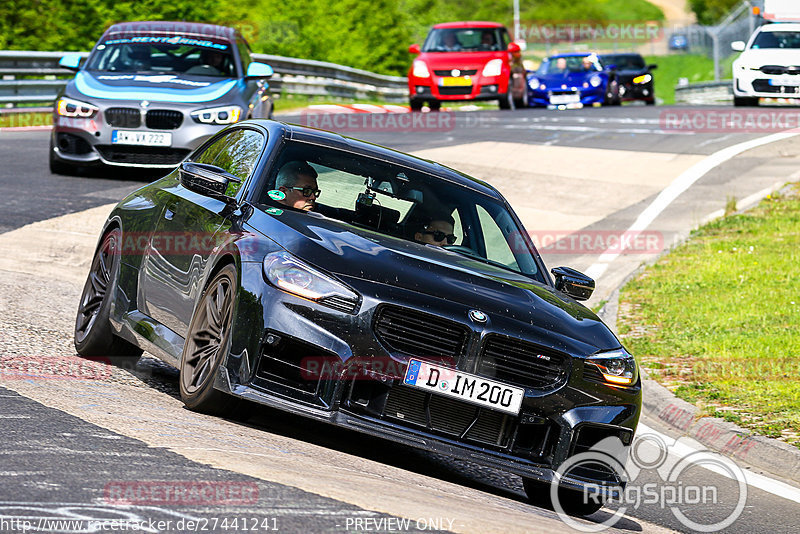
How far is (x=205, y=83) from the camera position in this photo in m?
15.5

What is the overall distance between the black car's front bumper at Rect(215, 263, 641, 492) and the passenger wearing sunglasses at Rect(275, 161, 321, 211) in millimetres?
998

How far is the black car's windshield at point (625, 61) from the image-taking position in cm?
4157

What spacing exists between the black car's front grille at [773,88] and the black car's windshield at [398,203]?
23.0 meters

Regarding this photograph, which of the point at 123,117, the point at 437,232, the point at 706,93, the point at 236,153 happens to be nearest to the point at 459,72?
the point at 123,117


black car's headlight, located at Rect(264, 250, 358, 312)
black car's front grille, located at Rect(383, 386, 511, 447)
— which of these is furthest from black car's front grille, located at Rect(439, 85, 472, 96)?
black car's front grille, located at Rect(383, 386, 511, 447)

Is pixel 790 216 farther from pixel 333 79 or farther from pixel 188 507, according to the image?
pixel 333 79

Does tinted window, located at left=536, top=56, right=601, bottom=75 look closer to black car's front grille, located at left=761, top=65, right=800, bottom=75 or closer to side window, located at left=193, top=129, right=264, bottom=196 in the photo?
black car's front grille, located at left=761, top=65, right=800, bottom=75

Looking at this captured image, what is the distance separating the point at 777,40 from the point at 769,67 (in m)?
1.39

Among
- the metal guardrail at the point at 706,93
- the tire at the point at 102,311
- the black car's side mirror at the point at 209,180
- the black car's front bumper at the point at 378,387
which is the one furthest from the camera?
the metal guardrail at the point at 706,93

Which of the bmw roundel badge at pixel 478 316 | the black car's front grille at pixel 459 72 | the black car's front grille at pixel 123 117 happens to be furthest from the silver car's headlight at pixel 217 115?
the black car's front grille at pixel 459 72

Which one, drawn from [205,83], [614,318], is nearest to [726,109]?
[205,83]

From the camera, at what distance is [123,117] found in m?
14.8

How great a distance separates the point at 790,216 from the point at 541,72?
1915cm

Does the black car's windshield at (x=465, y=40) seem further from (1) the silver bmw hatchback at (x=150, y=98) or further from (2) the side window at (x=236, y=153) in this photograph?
(2) the side window at (x=236, y=153)
